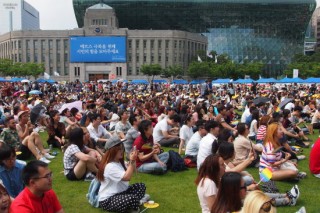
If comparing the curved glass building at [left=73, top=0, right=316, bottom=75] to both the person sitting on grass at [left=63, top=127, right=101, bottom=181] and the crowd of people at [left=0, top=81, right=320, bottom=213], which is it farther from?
the person sitting on grass at [left=63, top=127, right=101, bottom=181]

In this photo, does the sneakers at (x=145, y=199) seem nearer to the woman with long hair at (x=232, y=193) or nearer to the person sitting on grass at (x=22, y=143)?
the woman with long hair at (x=232, y=193)

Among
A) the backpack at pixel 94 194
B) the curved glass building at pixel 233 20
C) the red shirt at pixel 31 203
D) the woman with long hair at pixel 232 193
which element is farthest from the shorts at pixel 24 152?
the curved glass building at pixel 233 20

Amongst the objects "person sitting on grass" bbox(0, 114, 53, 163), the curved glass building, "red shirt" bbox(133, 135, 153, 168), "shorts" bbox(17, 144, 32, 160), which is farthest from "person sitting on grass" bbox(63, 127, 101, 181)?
the curved glass building

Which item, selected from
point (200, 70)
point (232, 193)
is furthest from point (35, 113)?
point (200, 70)

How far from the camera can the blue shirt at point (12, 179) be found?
629 cm

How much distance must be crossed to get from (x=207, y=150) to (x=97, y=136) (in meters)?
4.53

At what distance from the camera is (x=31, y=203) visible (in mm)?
4641

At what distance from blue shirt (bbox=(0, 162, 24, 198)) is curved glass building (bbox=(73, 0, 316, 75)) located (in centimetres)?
10433

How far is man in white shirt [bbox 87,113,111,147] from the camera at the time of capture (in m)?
12.2

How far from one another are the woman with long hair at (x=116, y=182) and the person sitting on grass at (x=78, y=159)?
1.49 m

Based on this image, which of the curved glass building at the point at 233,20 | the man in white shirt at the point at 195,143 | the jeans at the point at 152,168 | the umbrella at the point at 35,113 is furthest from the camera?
the curved glass building at the point at 233,20

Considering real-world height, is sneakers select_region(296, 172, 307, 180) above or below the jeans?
below

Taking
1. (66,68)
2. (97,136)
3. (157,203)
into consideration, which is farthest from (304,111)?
(66,68)

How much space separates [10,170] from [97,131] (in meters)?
6.31
